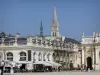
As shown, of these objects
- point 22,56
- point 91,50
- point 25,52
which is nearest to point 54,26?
point 91,50

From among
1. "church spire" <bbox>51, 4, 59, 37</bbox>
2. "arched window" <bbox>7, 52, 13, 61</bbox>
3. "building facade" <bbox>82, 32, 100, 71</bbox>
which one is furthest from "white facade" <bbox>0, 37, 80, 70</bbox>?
"church spire" <bbox>51, 4, 59, 37</bbox>

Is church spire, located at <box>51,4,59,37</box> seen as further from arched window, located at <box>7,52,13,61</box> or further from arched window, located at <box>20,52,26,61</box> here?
arched window, located at <box>20,52,26,61</box>

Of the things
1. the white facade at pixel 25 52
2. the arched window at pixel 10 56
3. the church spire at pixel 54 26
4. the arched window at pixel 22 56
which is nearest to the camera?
the white facade at pixel 25 52

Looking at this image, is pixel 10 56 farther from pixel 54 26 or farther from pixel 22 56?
pixel 54 26

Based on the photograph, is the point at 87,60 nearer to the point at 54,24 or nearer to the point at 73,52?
the point at 73,52

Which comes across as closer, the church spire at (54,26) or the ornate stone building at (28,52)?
the ornate stone building at (28,52)

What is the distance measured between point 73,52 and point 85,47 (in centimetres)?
945

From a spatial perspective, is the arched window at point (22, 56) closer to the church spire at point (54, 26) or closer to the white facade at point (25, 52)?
the white facade at point (25, 52)

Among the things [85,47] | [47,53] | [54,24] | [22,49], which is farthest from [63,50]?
[54,24]

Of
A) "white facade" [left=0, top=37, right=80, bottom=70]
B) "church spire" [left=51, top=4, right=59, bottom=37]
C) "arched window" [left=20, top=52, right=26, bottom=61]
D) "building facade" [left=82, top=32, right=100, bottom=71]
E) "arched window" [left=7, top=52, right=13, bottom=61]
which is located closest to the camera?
"white facade" [left=0, top=37, right=80, bottom=70]

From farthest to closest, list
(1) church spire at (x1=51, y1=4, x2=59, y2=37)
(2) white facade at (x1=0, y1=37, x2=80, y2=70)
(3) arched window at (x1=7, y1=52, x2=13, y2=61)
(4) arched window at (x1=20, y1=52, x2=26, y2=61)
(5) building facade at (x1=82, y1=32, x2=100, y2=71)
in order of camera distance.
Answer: (1) church spire at (x1=51, y1=4, x2=59, y2=37) → (5) building facade at (x1=82, y1=32, x2=100, y2=71) → (3) arched window at (x1=7, y1=52, x2=13, y2=61) → (4) arched window at (x1=20, y1=52, x2=26, y2=61) → (2) white facade at (x1=0, y1=37, x2=80, y2=70)

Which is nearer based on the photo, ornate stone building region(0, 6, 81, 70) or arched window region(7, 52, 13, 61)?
ornate stone building region(0, 6, 81, 70)

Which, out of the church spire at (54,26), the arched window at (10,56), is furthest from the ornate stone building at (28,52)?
the church spire at (54,26)

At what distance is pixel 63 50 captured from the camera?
87688 millimetres
